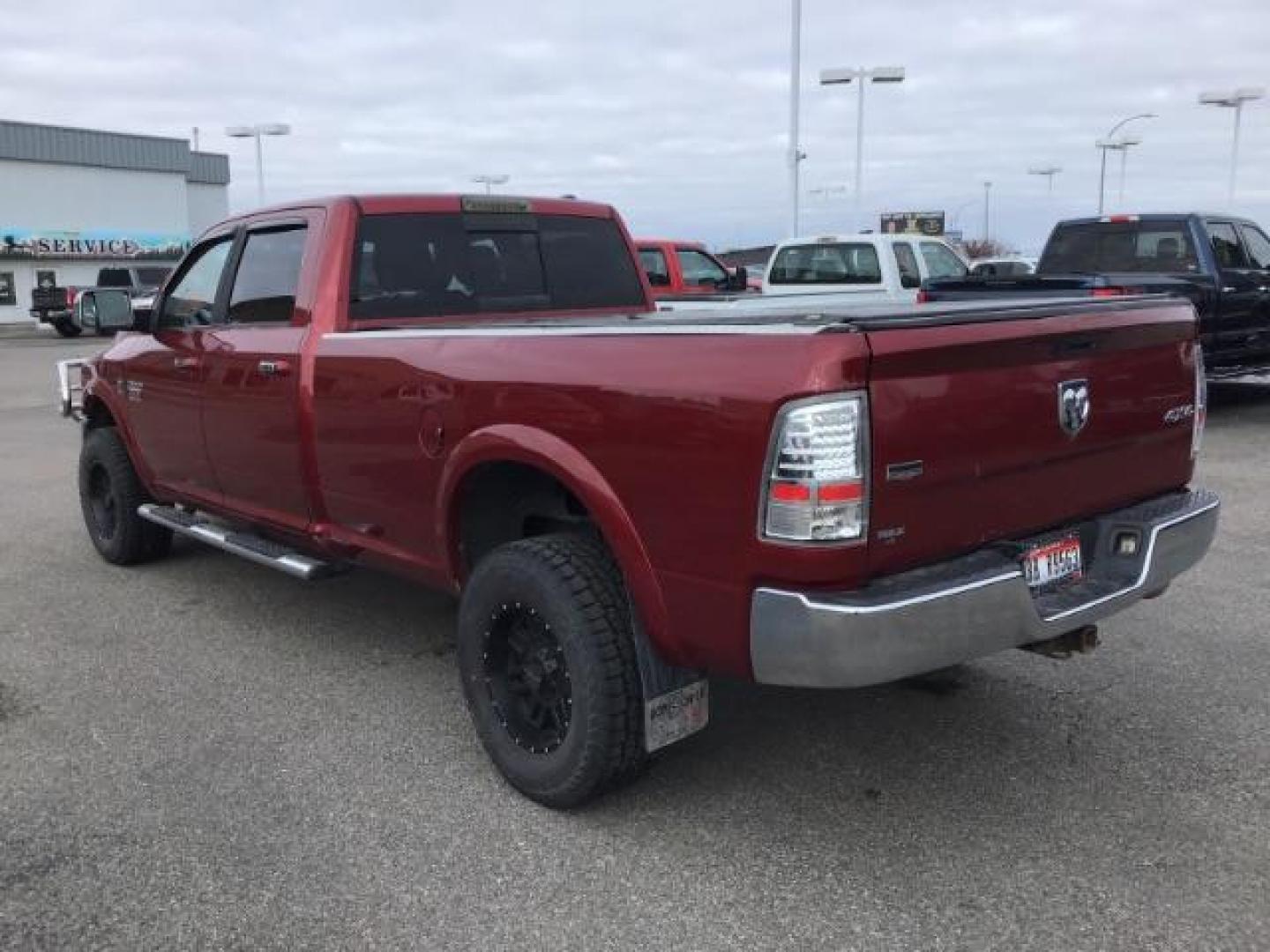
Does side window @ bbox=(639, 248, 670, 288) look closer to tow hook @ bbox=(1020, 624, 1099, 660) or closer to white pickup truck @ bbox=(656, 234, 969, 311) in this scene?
white pickup truck @ bbox=(656, 234, 969, 311)

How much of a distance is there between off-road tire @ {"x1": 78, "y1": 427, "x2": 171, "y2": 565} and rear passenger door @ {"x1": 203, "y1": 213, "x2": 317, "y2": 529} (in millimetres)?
1341

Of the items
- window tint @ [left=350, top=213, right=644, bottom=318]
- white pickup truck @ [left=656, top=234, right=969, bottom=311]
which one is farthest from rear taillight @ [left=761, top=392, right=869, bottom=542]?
white pickup truck @ [left=656, top=234, right=969, bottom=311]

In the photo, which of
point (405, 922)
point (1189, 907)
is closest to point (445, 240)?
point (405, 922)

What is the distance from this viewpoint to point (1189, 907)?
9.52 ft

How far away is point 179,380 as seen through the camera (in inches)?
211

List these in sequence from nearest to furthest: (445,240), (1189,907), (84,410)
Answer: (1189,907), (445,240), (84,410)

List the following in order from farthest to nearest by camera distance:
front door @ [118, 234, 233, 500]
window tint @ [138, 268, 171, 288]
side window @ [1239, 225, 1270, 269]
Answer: window tint @ [138, 268, 171, 288]
side window @ [1239, 225, 1270, 269]
front door @ [118, 234, 233, 500]

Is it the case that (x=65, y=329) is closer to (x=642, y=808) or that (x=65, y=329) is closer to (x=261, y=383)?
(x=261, y=383)

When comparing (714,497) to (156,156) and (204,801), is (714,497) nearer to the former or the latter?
(204,801)

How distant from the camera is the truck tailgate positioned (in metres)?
2.84

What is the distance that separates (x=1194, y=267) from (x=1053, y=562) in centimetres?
883

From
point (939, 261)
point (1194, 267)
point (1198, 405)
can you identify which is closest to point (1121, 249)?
point (1194, 267)

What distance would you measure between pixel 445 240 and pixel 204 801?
2.39 meters

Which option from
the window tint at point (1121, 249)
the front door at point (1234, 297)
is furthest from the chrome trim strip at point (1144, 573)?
the window tint at point (1121, 249)
